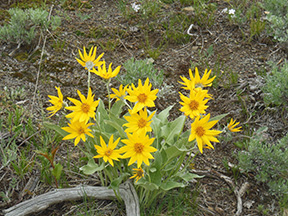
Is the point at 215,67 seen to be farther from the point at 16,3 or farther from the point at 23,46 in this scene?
the point at 16,3

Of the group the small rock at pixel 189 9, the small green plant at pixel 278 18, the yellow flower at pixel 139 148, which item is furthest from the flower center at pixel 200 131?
the small rock at pixel 189 9

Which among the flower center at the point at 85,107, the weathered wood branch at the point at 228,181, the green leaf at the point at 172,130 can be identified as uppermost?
the flower center at the point at 85,107

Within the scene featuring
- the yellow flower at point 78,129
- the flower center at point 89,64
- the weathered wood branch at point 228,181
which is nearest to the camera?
the yellow flower at point 78,129

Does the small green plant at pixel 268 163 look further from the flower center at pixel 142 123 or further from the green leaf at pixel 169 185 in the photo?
the flower center at pixel 142 123

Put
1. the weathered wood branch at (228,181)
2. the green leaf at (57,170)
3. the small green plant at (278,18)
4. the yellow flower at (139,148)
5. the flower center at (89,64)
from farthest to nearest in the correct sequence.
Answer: the small green plant at (278,18) → the weathered wood branch at (228,181) → the green leaf at (57,170) → the flower center at (89,64) → the yellow flower at (139,148)

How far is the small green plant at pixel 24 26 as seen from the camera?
3.83 metres

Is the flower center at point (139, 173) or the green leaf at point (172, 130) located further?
the green leaf at point (172, 130)

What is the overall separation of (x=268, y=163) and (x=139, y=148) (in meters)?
1.42

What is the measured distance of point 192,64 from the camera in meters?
3.71

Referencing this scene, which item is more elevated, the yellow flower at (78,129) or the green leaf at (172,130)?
the yellow flower at (78,129)

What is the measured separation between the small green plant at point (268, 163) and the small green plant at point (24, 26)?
8.52ft

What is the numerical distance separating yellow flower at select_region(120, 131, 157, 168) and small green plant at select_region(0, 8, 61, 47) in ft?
8.25

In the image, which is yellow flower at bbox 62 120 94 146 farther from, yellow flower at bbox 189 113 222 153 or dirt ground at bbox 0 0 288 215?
dirt ground at bbox 0 0 288 215

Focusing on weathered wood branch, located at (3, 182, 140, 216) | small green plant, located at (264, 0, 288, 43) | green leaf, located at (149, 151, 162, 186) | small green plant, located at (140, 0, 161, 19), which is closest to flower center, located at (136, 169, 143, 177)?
green leaf, located at (149, 151, 162, 186)
